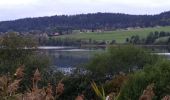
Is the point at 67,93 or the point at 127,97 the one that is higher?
the point at 127,97

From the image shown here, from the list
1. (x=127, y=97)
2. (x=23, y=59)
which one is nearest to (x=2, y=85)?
(x=127, y=97)

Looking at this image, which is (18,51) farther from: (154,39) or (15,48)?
(154,39)

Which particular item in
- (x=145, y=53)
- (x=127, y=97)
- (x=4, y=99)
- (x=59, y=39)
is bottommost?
(x=59, y=39)

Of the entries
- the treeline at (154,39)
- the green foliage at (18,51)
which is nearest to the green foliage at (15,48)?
the green foliage at (18,51)

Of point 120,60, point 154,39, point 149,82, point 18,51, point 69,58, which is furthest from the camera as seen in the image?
point 154,39

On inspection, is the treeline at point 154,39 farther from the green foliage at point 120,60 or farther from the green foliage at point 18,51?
the green foliage at point 18,51

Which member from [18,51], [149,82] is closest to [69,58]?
[18,51]

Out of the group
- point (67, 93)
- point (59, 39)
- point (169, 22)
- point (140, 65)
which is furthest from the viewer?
point (169, 22)

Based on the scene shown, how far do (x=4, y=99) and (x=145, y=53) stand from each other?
214 feet

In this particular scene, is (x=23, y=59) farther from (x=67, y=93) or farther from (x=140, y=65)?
(x=140, y=65)

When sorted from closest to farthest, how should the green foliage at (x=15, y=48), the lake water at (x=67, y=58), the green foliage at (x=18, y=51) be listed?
the green foliage at (x=18, y=51) → the green foliage at (x=15, y=48) → the lake water at (x=67, y=58)

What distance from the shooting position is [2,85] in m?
3.82

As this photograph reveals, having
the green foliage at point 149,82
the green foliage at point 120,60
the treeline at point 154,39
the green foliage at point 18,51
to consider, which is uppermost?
the green foliage at point 149,82

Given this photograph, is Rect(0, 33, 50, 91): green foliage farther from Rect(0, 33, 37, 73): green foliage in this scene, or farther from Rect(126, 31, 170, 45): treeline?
Rect(126, 31, 170, 45): treeline
